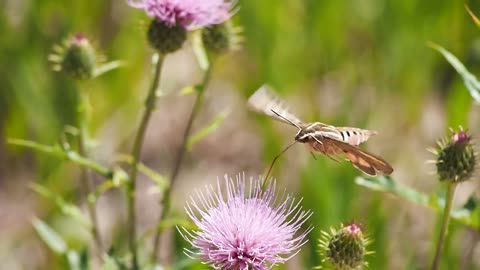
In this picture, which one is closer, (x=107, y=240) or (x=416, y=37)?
(x=107, y=240)

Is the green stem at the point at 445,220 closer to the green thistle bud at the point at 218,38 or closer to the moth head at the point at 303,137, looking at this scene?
→ the moth head at the point at 303,137

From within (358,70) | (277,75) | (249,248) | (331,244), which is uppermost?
(358,70)

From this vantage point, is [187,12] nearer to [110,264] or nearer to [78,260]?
[110,264]

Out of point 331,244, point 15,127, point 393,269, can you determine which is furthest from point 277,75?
point 331,244

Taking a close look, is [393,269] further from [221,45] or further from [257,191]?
[257,191]

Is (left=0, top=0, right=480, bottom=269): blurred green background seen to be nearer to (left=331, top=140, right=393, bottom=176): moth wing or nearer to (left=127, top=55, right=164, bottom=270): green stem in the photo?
(left=127, top=55, right=164, bottom=270): green stem

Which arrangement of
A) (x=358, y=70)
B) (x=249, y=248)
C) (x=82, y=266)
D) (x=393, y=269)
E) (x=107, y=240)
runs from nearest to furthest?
(x=249, y=248) → (x=82, y=266) → (x=393, y=269) → (x=107, y=240) → (x=358, y=70)

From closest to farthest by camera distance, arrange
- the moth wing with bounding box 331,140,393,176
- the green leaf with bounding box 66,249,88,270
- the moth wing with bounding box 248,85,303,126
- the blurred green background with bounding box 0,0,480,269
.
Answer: the moth wing with bounding box 331,140,393,176
the moth wing with bounding box 248,85,303,126
the green leaf with bounding box 66,249,88,270
the blurred green background with bounding box 0,0,480,269

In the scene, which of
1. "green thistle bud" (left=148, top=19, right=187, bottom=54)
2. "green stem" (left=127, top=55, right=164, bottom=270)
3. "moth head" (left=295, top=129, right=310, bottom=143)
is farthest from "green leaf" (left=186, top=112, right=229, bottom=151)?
"moth head" (left=295, top=129, right=310, bottom=143)
